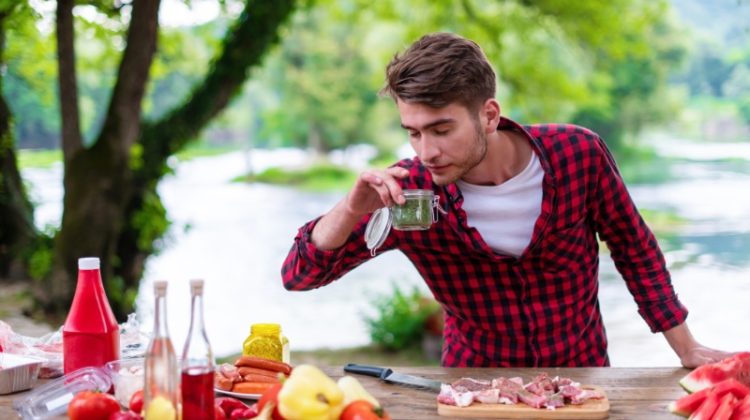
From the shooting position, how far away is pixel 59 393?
219cm

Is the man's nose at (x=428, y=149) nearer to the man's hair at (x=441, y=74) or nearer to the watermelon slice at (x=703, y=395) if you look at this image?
the man's hair at (x=441, y=74)

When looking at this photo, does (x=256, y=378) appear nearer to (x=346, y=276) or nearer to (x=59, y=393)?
(x=59, y=393)

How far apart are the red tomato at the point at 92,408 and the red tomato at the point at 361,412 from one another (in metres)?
0.54

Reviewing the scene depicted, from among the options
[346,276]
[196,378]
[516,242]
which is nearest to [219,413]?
[196,378]

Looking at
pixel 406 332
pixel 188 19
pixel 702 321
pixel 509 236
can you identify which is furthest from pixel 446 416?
pixel 702 321

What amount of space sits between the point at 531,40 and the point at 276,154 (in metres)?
15.3

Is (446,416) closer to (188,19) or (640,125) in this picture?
(188,19)

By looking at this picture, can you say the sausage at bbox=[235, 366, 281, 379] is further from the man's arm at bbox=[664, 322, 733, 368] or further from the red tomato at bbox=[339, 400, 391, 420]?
the man's arm at bbox=[664, 322, 733, 368]

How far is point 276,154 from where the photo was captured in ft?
80.0

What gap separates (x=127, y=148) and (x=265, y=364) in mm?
4409

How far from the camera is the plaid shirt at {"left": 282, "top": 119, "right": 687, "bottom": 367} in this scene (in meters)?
2.65

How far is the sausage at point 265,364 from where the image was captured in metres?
2.28

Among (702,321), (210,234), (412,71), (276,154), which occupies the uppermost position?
(276,154)

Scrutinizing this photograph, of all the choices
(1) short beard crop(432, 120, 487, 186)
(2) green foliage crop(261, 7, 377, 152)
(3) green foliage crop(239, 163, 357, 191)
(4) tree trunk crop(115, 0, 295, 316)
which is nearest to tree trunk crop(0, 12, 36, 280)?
(4) tree trunk crop(115, 0, 295, 316)
